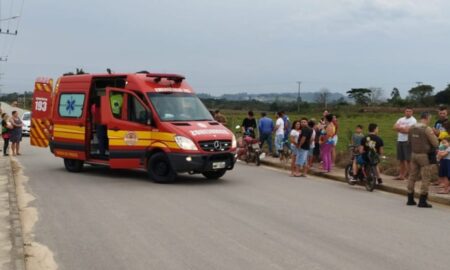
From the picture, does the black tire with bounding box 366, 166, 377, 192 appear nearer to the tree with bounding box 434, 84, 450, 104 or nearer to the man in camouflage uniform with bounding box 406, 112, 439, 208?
the man in camouflage uniform with bounding box 406, 112, 439, 208

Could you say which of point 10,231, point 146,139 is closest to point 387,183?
point 146,139

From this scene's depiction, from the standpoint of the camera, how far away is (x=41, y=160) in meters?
20.0

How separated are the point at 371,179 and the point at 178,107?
200 inches

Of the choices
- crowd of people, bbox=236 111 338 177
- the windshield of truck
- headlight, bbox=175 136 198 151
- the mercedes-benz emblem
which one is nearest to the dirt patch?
headlight, bbox=175 136 198 151

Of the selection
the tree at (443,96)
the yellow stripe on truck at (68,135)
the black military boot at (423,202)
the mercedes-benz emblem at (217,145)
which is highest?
the tree at (443,96)

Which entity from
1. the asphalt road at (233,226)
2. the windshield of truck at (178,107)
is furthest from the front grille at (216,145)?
the windshield of truck at (178,107)

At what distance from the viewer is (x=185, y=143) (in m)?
13.1

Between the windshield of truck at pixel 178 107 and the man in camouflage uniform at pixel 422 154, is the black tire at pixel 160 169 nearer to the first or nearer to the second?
the windshield of truck at pixel 178 107

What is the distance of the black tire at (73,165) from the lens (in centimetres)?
1619

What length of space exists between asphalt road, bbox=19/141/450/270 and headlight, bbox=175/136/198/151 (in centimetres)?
95

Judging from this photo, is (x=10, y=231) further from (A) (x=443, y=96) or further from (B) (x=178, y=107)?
(A) (x=443, y=96)

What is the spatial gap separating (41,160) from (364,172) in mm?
11956

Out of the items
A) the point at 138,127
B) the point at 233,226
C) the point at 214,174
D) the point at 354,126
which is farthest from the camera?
the point at 354,126

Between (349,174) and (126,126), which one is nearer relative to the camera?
(349,174)
